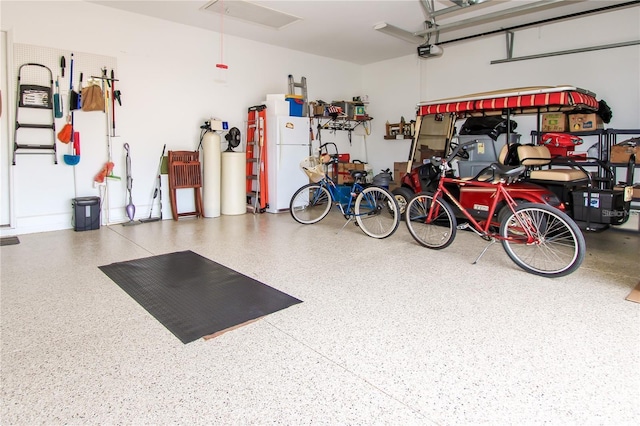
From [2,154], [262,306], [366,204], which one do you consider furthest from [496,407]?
[2,154]

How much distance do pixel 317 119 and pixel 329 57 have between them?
1.39 m

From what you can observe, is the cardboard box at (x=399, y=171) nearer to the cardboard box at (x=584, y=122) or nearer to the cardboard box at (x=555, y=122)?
the cardboard box at (x=555, y=122)

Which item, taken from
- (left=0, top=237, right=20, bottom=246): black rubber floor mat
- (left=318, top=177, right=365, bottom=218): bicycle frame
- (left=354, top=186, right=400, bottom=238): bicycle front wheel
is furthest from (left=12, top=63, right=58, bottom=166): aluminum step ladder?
(left=354, top=186, right=400, bottom=238): bicycle front wheel

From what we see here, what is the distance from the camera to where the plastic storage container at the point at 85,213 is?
17.4 feet

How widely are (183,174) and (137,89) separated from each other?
1425mm

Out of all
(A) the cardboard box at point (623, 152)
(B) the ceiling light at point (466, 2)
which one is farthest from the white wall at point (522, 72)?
(B) the ceiling light at point (466, 2)

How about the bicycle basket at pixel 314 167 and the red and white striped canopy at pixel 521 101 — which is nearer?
the red and white striped canopy at pixel 521 101

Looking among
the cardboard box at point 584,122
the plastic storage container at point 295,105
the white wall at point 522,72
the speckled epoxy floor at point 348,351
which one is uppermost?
the white wall at point 522,72

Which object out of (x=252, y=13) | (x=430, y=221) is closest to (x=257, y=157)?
Result: (x=252, y=13)

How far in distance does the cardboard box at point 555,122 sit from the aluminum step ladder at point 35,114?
688 centimetres

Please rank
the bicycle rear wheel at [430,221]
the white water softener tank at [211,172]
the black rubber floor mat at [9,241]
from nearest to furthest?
the bicycle rear wheel at [430,221] < the black rubber floor mat at [9,241] < the white water softener tank at [211,172]

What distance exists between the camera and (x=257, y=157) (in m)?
7.10

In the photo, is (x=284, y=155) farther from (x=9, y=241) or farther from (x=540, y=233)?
(x=540, y=233)

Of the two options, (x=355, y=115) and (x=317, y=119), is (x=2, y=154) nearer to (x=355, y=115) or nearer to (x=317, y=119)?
(x=317, y=119)
